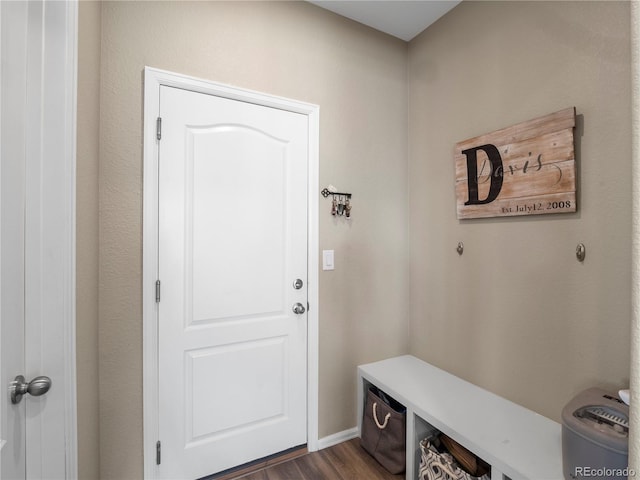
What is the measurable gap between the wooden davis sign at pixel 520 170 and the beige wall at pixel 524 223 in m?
0.05

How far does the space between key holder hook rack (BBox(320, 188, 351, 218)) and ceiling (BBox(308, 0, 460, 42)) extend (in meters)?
1.15

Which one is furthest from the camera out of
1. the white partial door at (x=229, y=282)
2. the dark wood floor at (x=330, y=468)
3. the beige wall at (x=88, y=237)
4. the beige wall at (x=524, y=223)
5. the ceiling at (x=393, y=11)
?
the ceiling at (x=393, y=11)

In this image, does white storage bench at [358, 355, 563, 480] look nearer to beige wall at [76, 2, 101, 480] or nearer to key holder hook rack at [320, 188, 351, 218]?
key holder hook rack at [320, 188, 351, 218]

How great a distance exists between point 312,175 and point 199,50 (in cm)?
88

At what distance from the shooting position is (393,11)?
78.4 inches

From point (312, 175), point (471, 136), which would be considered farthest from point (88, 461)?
point (471, 136)

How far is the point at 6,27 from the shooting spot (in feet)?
2.57

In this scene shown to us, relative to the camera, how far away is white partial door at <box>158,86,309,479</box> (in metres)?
1.58

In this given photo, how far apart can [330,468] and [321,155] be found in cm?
184

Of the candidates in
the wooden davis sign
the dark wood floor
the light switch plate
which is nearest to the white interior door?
the dark wood floor

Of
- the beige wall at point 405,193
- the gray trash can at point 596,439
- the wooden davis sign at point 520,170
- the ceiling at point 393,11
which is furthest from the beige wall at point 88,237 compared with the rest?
the wooden davis sign at point 520,170

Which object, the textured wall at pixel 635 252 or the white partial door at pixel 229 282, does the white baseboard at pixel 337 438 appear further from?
the textured wall at pixel 635 252

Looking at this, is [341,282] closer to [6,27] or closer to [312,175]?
[312,175]

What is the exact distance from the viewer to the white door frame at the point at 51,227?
0.93 m
